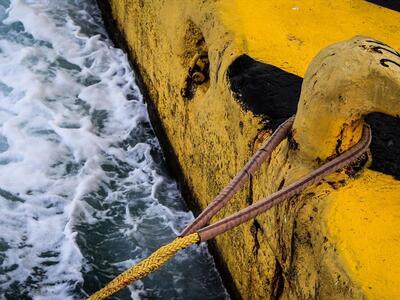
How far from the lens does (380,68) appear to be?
5.91 feet

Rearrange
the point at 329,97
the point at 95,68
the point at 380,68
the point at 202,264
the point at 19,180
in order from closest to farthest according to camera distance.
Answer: the point at 380,68 → the point at 329,97 → the point at 202,264 → the point at 19,180 → the point at 95,68

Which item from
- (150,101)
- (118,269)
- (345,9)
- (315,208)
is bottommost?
(118,269)

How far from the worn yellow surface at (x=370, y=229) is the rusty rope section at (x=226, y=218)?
12 centimetres

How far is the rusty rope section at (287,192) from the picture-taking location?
1877 millimetres

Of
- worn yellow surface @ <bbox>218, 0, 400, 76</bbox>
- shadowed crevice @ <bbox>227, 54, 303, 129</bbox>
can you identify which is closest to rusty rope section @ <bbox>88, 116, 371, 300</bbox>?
shadowed crevice @ <bbox>227, 54, 303, 129</bbox>

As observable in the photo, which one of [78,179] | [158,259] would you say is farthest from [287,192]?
[78,179]

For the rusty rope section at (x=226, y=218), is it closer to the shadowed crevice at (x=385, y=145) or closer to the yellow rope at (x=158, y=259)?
the yellow rope at (x=158, y=259)

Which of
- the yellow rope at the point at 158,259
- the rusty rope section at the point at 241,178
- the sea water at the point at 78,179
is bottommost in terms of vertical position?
the sea water at the point at 78,179

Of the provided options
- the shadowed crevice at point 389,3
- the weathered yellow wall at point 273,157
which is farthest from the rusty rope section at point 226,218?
the shadowed crevice at point 389,3

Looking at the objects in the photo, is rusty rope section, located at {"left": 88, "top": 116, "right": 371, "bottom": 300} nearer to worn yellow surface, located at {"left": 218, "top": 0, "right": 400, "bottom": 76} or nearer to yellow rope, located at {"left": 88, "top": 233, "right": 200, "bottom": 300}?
yellow rope, located at {"left": 88, "top": 233, "right": 200, "bottom": 300}

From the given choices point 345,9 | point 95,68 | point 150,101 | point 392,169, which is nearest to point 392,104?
point 392,169

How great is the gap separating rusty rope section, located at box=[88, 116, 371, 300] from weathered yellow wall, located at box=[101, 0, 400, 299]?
0.11 metres

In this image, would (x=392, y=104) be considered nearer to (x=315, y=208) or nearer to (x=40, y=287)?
(x=315, y=208)

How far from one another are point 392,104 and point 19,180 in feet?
10.0
